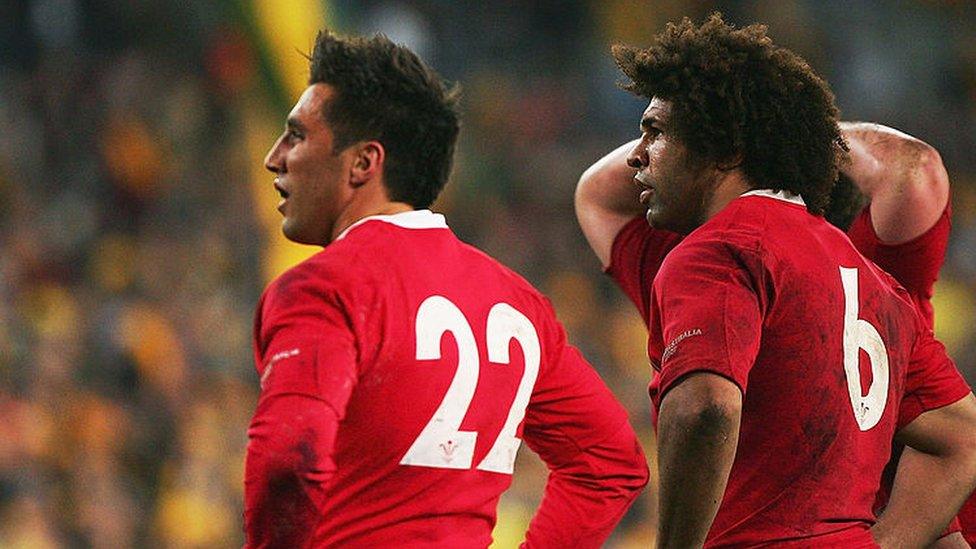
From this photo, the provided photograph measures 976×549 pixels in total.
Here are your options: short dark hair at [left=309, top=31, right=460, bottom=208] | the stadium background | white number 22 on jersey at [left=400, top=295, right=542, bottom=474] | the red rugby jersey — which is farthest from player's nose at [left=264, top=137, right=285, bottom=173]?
the stadium background

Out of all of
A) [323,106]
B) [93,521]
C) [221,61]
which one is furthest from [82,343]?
[323,106]

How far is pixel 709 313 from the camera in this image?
2.50m

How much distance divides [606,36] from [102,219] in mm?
4695

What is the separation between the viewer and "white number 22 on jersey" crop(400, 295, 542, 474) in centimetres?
271

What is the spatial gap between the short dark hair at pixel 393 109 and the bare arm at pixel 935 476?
1067 millimetres

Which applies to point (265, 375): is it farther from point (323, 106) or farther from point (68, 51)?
point (68, 51)

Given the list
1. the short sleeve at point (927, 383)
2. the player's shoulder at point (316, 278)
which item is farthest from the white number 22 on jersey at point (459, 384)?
the short sleeve at point (927, 383)

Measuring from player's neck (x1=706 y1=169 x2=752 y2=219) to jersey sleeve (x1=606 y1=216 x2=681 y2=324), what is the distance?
0.55 m

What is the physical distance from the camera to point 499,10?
45.0 feet

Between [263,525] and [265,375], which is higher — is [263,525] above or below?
below

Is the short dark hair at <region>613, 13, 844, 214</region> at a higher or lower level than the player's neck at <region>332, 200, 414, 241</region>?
higher

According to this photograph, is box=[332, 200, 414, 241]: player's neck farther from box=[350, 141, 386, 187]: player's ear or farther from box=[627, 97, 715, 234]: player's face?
box=[627, 97, 715, 234]: player's face

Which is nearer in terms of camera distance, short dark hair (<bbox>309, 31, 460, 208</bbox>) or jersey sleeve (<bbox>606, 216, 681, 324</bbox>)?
short dark hair (<bbox>309, 31, 460, 208</bbox>)

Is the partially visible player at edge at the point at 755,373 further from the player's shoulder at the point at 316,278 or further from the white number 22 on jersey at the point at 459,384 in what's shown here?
the player's shoulder at the point at 316,278
